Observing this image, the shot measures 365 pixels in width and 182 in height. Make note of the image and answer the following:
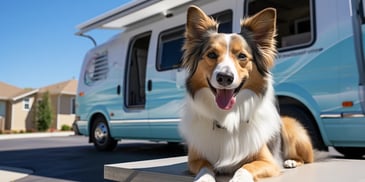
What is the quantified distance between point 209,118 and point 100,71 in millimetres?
6615

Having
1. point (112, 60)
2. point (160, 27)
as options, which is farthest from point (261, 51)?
point (112, 60)

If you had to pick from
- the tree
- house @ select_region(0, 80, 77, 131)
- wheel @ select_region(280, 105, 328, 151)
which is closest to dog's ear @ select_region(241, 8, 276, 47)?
wheel @ select_region(280, 105, 328, 151)

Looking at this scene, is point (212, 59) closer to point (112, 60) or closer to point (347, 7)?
point (347, 7)

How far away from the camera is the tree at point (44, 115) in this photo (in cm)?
2655

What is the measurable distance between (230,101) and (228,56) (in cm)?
30

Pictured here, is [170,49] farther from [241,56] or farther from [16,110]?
[16,110]

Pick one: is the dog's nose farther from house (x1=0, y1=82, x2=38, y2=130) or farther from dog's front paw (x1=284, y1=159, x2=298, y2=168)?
house (x1=0, y1=82, x2=38, y2=130)

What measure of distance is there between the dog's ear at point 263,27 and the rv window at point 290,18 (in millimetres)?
2415

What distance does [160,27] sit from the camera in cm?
704

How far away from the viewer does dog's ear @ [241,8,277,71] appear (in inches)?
101

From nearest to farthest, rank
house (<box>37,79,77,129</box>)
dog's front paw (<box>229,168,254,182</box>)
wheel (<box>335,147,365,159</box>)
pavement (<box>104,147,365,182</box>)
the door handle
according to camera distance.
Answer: dog's front paw (<box>229,168,254,182</box>) < pavement (<box>104,147,365,182</box>) < wheel (<box>335,147,365,159</box>) < the door handle < house (<box>37,79,77,129</box>)

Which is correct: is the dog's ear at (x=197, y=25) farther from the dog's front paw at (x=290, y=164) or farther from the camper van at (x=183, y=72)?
the dog's front paw at (x=290, y=164)

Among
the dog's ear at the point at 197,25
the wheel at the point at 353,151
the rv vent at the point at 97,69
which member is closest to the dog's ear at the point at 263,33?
the dog's ear at the point at 197,25

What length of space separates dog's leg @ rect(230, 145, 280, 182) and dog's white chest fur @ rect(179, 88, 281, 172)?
58 mm
